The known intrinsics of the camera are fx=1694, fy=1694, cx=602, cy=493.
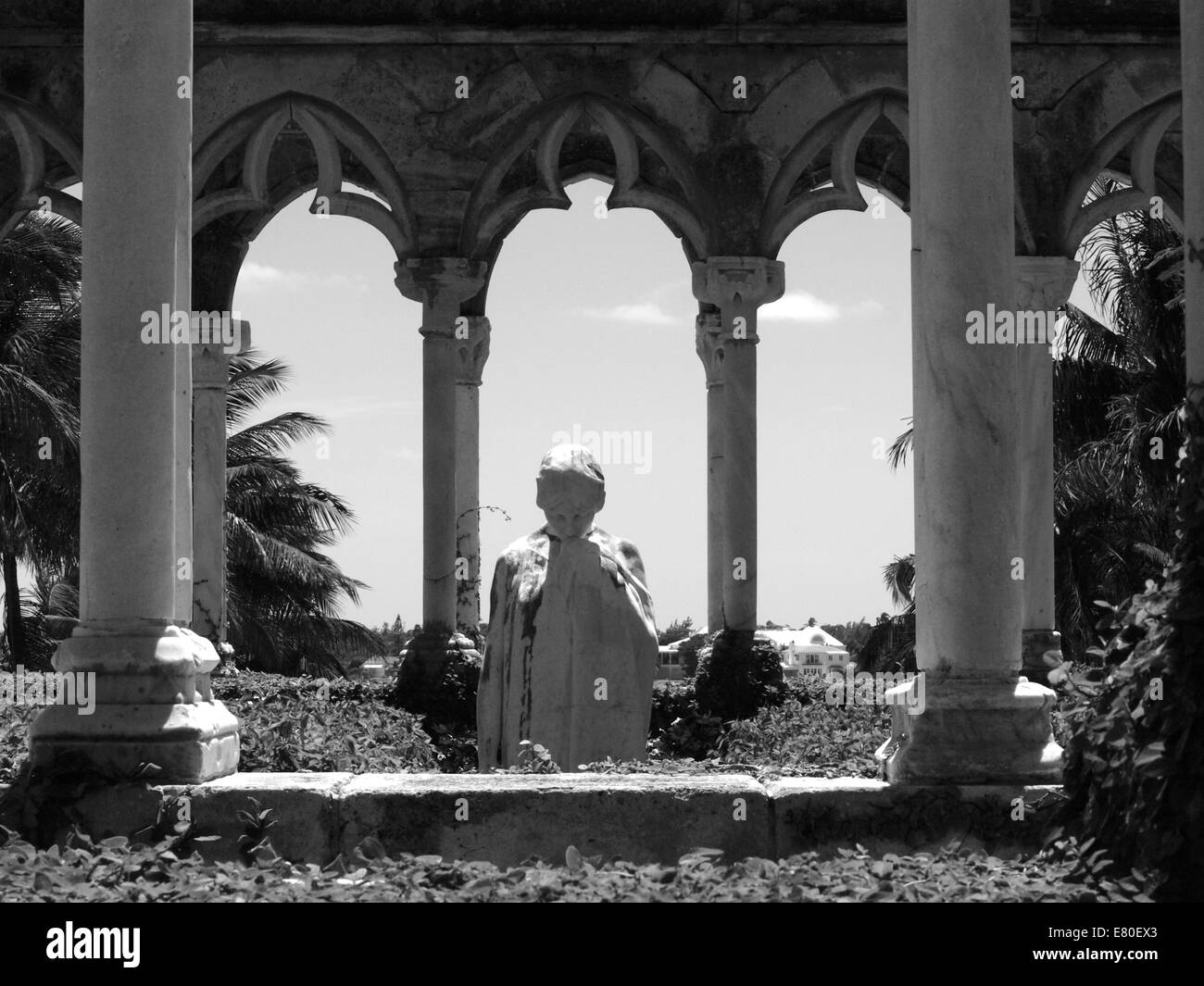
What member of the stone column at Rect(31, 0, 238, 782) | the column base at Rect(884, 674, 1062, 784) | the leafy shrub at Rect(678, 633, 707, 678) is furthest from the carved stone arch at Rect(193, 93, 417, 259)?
the column base at Rect(884, 674, 1062, 784)

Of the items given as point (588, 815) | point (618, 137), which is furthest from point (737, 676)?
point (588, 815)

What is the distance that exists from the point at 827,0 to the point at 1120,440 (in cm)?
1203

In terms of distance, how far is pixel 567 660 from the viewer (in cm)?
788

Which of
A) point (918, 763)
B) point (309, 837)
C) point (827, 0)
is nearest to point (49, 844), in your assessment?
point (309, 837)

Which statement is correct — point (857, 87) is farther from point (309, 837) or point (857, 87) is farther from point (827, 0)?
point (309, 837)

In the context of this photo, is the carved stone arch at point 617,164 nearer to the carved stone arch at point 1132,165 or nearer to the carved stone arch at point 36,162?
the carved stone arch at point 1132,165

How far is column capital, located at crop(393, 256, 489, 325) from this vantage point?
13312 millimetres

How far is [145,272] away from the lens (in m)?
6.56

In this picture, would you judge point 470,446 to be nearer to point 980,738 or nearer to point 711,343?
point 711,343

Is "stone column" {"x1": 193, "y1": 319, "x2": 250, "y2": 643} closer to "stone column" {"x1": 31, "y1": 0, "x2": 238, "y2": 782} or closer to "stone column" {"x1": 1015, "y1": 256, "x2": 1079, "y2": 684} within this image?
"stone column" {"x1": 1015, "y1": 256, "x2": 1079, "y2": 684}

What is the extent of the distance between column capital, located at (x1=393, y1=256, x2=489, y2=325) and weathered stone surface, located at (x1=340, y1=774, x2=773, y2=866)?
7.80 metres

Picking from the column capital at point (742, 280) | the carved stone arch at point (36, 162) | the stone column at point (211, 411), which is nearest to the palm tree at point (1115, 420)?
the column capital at point (742, 280)
